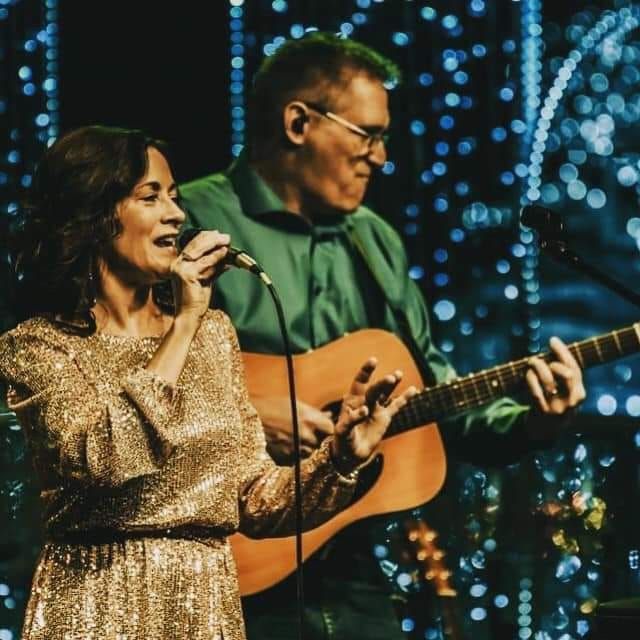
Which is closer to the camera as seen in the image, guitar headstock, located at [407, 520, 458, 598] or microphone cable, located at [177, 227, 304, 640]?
microphone cable, located at [177, 227, 304, 640]

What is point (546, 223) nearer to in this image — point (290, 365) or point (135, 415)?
point (290, 365)

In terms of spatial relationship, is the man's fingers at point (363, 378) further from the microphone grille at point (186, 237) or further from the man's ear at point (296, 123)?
the man's ear at point (296, 123)

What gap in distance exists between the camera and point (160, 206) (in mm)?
2545

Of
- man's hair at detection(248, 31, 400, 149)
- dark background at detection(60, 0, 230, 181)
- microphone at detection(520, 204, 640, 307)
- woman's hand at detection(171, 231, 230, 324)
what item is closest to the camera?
woman's hand at detection(171, 231, 230, 324)

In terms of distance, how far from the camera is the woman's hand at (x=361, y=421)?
100 inches

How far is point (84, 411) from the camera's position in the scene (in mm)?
2326

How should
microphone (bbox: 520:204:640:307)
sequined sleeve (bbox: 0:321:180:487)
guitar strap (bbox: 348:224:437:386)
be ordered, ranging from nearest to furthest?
sequined sleeve (bbox: 0:321:180:487)
microphone (bbox: 520:204:640:307)
guitar strap (bbox: 348:224:437:386)

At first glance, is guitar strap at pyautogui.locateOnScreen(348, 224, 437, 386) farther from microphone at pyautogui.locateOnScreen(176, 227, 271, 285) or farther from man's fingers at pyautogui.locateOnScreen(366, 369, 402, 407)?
microphone at pyautogui.locateOnScreen(176, 227, 271, 285)

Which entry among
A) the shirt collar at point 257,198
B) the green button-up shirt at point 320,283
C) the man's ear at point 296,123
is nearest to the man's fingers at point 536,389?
the green button-up shirt at point 320,283

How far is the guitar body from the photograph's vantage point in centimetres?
341

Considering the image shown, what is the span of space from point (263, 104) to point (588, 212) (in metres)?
1.78

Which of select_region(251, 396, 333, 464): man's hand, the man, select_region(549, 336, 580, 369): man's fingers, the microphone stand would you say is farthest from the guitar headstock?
the microphone stand

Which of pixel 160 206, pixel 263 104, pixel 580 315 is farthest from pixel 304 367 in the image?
pixel 580 315

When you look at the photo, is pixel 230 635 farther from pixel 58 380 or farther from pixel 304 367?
pixel 304 367
